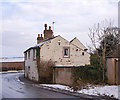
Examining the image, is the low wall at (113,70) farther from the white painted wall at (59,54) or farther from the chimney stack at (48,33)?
the chimney stack at (48,33)

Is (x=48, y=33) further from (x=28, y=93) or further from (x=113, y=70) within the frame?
(x=28, y=93)

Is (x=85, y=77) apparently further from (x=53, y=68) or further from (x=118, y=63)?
(x=53, y=68)

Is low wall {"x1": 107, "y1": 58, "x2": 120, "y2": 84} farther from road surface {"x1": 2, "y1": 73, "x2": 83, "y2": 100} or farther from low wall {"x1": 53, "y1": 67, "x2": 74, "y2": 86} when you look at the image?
road surface {"x1": 2, "y1": 73, "x2": 83, "y2": 100}

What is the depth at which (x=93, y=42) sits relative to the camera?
2366 centimetres

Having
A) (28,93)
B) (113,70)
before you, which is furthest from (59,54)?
(28,93)

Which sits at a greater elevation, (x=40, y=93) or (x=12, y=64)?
(x=12, y=64)

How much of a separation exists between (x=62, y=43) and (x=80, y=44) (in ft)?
66.0

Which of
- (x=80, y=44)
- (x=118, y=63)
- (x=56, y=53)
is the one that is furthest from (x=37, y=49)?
(x=80, y=44)

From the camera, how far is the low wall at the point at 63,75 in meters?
22.1

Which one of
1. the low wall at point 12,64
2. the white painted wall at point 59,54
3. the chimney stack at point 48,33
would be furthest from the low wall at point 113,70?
the low wall at point 12,64

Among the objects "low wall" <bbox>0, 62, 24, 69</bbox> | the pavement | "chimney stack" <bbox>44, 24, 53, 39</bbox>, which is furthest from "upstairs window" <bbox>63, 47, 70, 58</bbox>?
"low wall" <bbox>0, 62, 24, 69</bbox>

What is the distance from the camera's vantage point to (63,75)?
23.2 metres

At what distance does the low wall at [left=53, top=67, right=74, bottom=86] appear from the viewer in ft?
72.5

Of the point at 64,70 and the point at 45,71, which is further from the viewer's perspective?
the point at 45,71
